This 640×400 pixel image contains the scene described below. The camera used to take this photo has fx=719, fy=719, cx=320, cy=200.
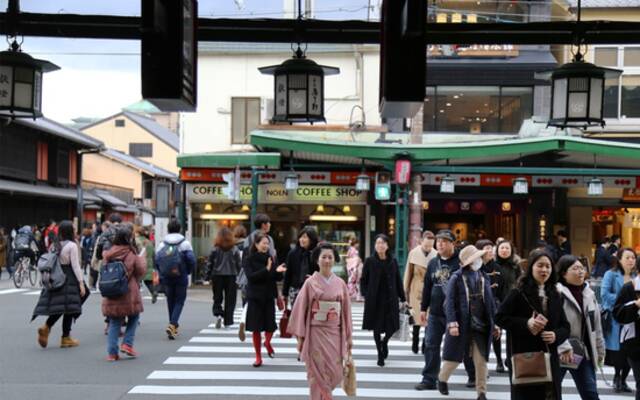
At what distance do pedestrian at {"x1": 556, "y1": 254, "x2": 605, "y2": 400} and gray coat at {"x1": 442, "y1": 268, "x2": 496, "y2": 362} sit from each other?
5.29 feet

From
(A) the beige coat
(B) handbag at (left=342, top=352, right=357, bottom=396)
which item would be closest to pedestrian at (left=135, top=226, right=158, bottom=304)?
(A) the beige coat

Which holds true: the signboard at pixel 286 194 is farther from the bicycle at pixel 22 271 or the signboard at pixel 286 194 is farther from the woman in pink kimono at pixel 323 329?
the woman in pink kimono at pixel 323 329

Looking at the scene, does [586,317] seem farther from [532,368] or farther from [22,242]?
[22,242]

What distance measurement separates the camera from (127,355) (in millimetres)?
10945

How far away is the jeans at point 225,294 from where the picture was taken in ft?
43.6

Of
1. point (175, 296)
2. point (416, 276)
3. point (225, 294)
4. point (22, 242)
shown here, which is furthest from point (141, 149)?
point (416, 276)

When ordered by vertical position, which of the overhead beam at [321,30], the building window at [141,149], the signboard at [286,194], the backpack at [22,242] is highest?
the building window at [141,149]

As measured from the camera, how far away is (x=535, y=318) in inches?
246

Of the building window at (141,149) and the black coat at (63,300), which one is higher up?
the building window at (141,149)

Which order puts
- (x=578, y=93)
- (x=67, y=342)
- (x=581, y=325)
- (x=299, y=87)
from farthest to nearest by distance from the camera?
(x=67, y=342) < (x=578, y=93) < (x=299, y=87) < (x=581, y=325)

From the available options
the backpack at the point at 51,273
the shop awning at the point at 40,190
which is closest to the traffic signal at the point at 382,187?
the backpack at the point at 51,273

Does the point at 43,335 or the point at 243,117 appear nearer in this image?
the point at 43,335

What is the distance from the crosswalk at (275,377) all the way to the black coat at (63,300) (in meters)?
1.77

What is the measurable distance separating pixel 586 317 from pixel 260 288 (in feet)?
16.4
